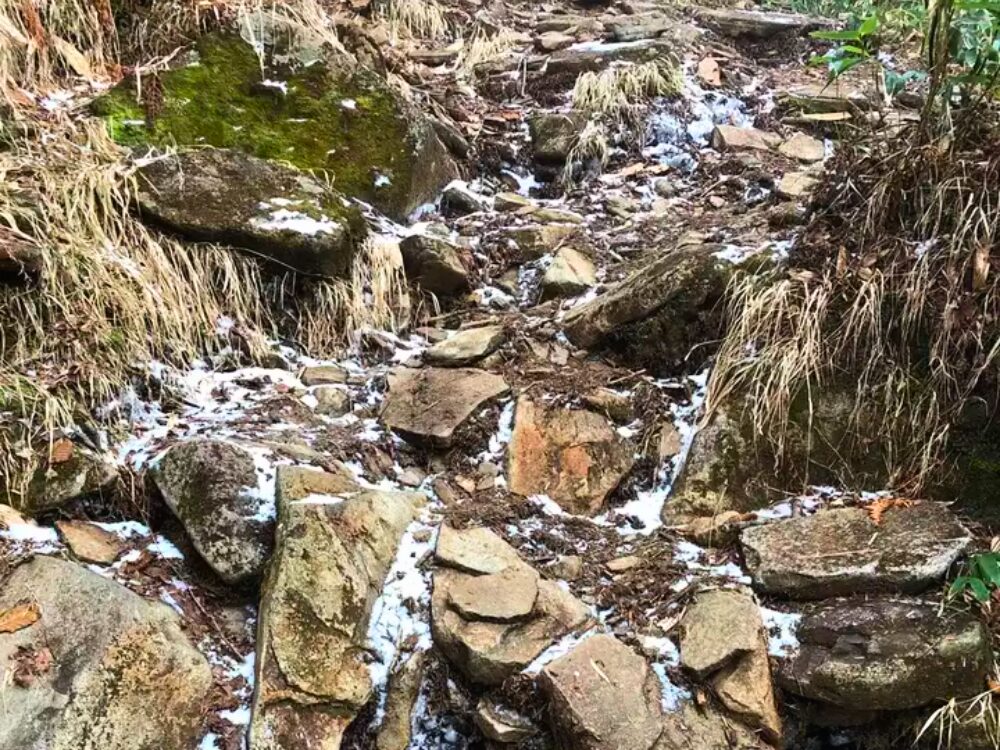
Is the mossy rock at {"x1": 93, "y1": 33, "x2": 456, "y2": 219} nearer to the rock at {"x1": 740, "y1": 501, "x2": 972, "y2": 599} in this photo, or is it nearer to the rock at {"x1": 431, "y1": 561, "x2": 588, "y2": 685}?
the rock at {"x1": 431, "y1": 561, "x2": 588, "y2": 685}

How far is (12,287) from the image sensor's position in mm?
3137

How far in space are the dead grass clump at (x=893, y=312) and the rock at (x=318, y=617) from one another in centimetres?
164

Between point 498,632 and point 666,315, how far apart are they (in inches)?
71.1

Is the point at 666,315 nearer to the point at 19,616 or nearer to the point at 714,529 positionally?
the point at 714,529

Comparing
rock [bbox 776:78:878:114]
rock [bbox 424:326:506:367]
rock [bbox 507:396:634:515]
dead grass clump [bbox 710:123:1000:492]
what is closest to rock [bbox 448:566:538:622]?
rock [bbox 507:396:634:515]

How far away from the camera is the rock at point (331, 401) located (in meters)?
3.56

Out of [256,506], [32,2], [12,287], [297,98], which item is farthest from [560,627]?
[32,2]

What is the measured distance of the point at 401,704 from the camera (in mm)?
2500

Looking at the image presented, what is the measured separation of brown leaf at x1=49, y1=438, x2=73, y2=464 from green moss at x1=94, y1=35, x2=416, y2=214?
6.73ft

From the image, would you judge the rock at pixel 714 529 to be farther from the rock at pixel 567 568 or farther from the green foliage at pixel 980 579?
the green foliage at pixel 980 579

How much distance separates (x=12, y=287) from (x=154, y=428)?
829mm

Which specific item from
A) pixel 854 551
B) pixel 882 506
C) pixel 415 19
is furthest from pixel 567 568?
pixel 415 19

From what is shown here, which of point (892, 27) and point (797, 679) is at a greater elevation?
point (892, 27)

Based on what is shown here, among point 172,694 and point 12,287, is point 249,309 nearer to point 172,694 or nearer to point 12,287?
point 12,287
